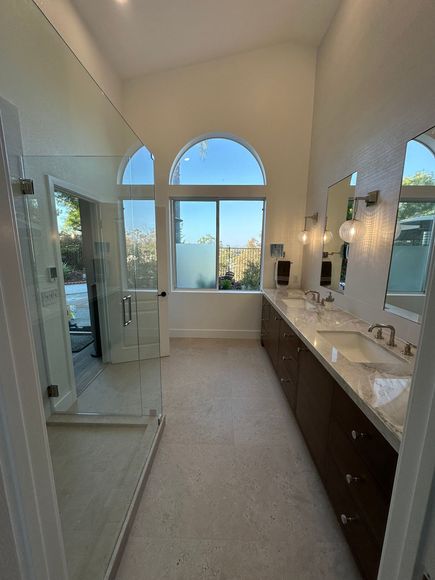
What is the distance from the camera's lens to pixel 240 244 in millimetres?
4129

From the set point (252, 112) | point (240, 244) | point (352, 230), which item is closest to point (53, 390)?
point (352, 230)

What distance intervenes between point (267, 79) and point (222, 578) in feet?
16.3

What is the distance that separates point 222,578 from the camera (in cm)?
119

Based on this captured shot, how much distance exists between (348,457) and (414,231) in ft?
4.76

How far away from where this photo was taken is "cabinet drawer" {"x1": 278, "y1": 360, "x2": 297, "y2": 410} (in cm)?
217

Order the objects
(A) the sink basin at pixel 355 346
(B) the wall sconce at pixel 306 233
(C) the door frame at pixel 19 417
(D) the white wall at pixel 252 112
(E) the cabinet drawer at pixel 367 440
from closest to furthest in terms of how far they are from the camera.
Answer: (C) the door frame at pixel 19 417, (E) the cabinet drawer at pixel 367 440, (A) the sink basin at pixel 355 346, (B) the wall sconce at pixel 306 233, (D) the white wall at pixel 252 112

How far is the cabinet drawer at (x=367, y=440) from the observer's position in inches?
37.3

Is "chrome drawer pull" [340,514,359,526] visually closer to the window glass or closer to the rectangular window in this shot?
the window glass

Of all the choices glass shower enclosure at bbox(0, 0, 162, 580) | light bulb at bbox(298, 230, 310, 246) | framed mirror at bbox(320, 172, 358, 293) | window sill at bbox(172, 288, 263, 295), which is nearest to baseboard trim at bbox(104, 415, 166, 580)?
glass shower enclosure at bbox(0, 0, 162, 580)

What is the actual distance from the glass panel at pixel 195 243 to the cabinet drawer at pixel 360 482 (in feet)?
10.3

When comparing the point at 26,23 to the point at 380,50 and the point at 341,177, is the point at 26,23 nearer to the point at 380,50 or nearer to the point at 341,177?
the point at 380,50

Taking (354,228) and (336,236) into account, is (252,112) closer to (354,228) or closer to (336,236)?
(336,236)

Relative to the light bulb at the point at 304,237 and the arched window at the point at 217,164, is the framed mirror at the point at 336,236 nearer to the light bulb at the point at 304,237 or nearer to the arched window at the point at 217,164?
the light bulb at the point at 304,237

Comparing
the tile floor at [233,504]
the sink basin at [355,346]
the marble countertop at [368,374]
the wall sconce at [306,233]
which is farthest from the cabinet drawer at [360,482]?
the wall sconce at [306,233]
